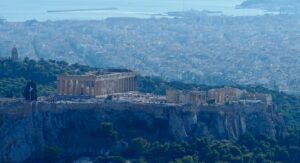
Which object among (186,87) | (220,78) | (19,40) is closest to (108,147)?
(186,87)

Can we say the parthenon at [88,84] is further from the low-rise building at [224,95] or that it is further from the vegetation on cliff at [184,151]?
the vegetation on cliff at [184,151]

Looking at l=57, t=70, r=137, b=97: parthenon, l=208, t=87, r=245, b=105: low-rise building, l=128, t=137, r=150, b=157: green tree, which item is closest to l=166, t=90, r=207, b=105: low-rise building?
l=208, t=87, r=245, b=105: low-rise building

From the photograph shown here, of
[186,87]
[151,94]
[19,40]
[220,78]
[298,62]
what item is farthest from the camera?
[19,40]

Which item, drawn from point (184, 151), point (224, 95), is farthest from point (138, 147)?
point (224, 95)

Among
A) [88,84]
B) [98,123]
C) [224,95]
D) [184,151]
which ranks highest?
[88,84]

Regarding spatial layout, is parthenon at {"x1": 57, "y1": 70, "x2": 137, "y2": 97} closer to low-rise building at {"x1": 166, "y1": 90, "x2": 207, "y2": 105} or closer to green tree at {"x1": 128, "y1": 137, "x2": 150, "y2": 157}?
low-rise building at {"x1": 166, "y1": 90, "x2": 207, "y2": 105}

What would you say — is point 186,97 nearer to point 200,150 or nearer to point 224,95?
point 224,95

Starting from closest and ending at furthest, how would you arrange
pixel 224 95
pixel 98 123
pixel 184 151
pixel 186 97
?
pixel 184 151, pixel 98 123, pixel 186 97, pixel 224 95

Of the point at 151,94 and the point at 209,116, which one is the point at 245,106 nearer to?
the point at 209,116

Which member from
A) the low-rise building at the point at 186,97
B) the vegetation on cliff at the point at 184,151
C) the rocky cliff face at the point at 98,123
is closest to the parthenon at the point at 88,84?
the low-rise building at the point at 186,97
